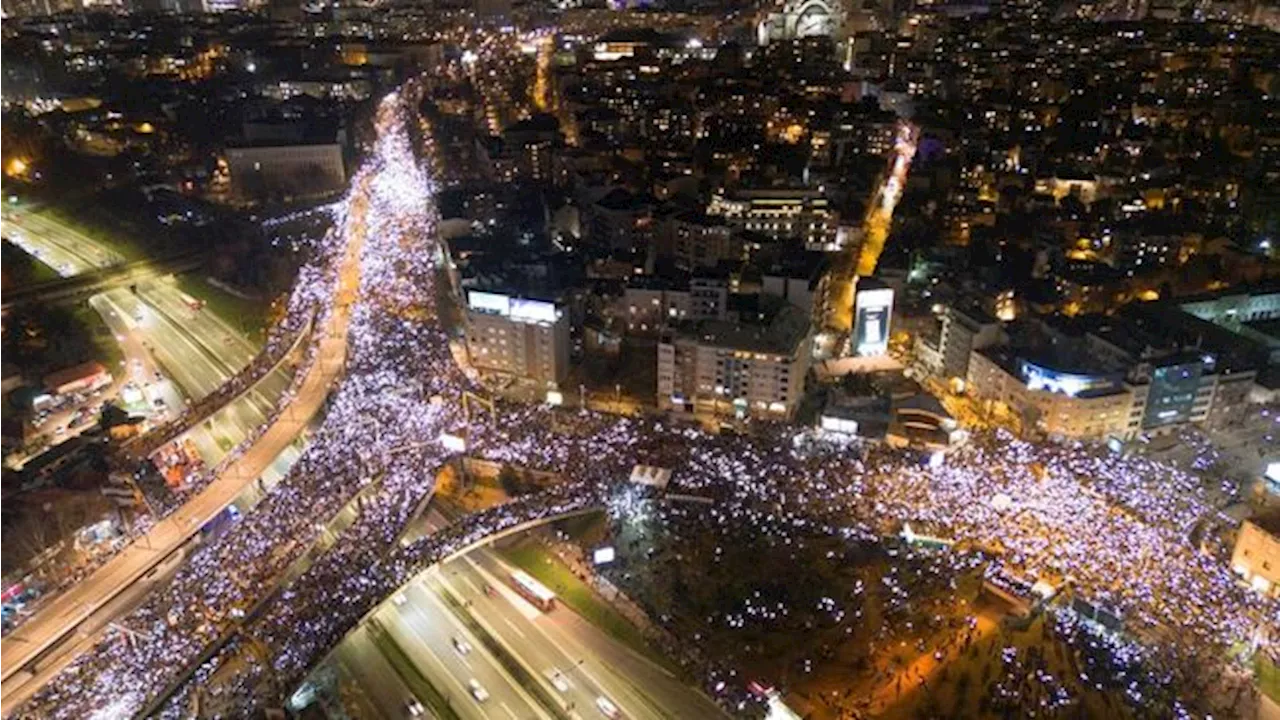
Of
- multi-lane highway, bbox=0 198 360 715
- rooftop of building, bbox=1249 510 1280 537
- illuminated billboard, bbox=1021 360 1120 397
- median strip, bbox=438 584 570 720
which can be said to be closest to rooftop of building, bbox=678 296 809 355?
illuminated billboard, bbox=1021 360 1120 397

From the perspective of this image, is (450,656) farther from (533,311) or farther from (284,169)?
(284,169)

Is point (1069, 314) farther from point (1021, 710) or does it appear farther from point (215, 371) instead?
point (215, 371)

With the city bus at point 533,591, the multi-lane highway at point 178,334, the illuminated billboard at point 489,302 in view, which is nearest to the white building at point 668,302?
the illuminated billboard at point 489,302

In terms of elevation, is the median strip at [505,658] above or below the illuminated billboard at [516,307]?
below

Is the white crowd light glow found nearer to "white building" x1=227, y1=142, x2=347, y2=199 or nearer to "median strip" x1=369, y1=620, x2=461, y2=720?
"median strip" x1=369, y1=620, x2=461, y2=720

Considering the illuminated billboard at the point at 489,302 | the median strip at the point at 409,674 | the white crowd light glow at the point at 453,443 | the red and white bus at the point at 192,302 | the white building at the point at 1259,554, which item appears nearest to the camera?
the median strip at the point at 409,674

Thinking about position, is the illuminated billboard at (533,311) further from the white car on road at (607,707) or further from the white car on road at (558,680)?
the white car on road at (607,707)
